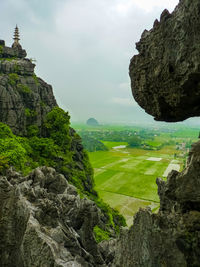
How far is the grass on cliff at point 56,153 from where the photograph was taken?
30.0 metres

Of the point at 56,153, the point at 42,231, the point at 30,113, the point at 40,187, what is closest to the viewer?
the point at 42,231

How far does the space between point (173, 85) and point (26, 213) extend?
11672 millimetres

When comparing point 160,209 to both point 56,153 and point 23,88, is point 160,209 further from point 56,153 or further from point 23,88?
point 23,88

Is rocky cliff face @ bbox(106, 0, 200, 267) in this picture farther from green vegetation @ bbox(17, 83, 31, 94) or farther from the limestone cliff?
green vegetation @ bbox(17, 83, 31, 94)

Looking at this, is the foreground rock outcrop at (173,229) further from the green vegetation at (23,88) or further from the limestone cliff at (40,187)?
the green vegetation at (23,88)

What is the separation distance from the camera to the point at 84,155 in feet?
172

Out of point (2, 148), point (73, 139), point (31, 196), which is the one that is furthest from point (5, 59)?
point (31, 196)

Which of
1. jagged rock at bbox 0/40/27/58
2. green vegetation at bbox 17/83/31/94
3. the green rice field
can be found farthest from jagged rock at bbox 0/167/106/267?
jagged rock at bbox 0/40/27/58

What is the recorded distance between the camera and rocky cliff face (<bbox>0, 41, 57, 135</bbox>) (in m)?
39.8

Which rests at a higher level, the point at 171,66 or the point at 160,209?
the point at 171,66

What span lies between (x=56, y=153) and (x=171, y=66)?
35.0 meters

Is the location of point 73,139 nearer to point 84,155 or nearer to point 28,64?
point 84,155

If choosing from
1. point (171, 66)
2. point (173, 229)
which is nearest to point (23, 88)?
point (171, 66)

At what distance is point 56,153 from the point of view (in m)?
39.9
